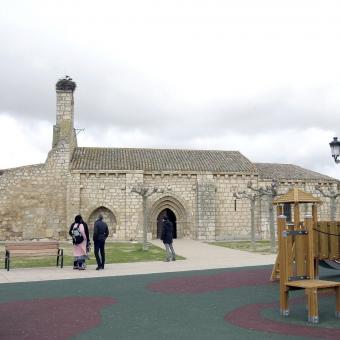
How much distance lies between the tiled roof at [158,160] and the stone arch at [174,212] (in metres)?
2.11

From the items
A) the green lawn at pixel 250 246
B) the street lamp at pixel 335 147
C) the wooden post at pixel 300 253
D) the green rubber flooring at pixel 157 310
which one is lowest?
the green rubber flooring at pixel 157 310

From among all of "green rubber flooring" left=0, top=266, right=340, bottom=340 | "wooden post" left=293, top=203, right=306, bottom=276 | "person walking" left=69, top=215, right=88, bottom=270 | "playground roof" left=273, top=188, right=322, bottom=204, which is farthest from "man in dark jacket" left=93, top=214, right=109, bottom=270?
"wooden post" left=293, top=203, right=306, bottom=276

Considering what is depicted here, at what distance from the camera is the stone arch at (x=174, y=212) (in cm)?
2898

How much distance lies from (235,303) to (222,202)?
72.0 feet

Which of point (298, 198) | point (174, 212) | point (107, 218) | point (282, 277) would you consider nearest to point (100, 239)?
point (298, 198)

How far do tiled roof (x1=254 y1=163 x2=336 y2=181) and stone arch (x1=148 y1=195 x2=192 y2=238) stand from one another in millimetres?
6132

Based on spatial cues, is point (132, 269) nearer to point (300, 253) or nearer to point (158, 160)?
point (300, 253)

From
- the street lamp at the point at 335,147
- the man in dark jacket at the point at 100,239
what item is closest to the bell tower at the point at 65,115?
the man in dark jacket at the point at 100,239

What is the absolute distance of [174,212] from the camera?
29.6m

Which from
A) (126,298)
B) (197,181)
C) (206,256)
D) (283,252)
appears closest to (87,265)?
(206,256)

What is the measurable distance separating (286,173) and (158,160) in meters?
9.53

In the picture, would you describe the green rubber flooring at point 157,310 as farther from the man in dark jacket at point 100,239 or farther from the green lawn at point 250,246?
the green lawn at point 250,246

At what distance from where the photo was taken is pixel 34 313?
24.0 ft

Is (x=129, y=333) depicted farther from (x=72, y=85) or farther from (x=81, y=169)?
(x=72, y=85)
